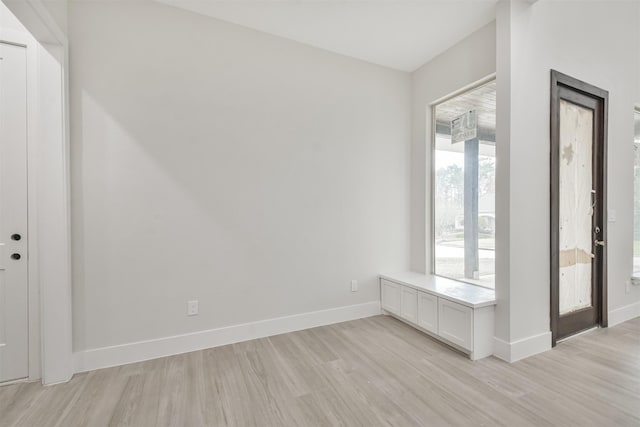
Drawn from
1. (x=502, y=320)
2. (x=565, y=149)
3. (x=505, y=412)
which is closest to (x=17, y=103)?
(x=505, y=412)

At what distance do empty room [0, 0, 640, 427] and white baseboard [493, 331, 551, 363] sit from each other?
0.06ft

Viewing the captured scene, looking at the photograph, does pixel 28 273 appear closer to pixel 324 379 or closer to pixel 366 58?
pixel 324 379

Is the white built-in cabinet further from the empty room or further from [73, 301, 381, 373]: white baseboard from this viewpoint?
[73, 301, 381, 373]: white baseboard

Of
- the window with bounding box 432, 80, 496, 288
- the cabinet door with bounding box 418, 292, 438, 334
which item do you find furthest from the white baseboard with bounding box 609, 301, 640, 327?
the cabinet door with bounding box 418, 292, 438, 334

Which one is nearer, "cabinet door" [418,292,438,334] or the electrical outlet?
the electrical outlet

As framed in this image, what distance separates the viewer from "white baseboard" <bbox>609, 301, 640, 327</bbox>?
303 cm

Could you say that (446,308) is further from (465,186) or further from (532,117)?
(532,117)

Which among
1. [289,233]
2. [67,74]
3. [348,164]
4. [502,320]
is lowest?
[502,320]

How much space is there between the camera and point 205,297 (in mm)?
2549

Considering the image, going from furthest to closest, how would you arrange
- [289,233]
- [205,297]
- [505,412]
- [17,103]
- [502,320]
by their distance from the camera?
[289,233] < [205,297] < [502,320] < [17,103] < [505,412]

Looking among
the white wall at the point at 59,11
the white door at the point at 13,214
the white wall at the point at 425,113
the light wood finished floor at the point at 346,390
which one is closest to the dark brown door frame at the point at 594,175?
the light wood finished floor at the point at 346,390

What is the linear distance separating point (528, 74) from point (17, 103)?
3969 millimetres

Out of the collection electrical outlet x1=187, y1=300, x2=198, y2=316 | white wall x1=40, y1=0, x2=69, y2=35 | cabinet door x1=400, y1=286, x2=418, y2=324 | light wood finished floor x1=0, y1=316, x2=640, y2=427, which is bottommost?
light wood finished floor x1=0, y1=316, x2=640, y2=427

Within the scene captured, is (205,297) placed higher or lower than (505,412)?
higher
